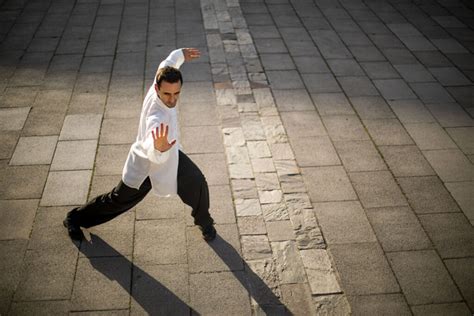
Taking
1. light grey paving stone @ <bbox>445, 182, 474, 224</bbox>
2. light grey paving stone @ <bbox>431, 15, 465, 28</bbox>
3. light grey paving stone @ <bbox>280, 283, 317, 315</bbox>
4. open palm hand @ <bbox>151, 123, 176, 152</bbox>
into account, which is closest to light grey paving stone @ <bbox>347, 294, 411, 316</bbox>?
light grey paving stone @ <bbox>280, 283, 317, 315</bbox>

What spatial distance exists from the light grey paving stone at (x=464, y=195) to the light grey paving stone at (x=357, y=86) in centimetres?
215

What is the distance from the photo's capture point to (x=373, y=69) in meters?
7.08

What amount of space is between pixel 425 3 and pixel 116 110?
807cm

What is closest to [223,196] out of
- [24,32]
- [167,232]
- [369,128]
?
[167,232]

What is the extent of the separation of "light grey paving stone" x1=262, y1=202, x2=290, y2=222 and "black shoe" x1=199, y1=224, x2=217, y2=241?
643 millimetres

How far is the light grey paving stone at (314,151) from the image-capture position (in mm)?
5180

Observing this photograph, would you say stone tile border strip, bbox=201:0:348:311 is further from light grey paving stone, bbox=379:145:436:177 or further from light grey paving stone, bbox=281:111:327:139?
light grey paving stone, bbox=379:145:436:177

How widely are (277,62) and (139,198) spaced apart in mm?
4327

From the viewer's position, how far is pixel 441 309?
3.63 metres

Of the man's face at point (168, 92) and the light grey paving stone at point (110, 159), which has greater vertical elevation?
the man's face at point (168, 92)

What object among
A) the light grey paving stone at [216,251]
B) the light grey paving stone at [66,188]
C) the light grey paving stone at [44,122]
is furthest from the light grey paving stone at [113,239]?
the light grey paving stone at [44,122]

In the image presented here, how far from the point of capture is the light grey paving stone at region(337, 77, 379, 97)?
255 inches

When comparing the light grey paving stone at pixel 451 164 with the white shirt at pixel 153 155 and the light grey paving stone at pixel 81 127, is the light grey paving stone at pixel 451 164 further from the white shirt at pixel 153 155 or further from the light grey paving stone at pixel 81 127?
the light grey paving stone at pixel 81 127

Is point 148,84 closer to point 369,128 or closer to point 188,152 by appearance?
point 188,152
